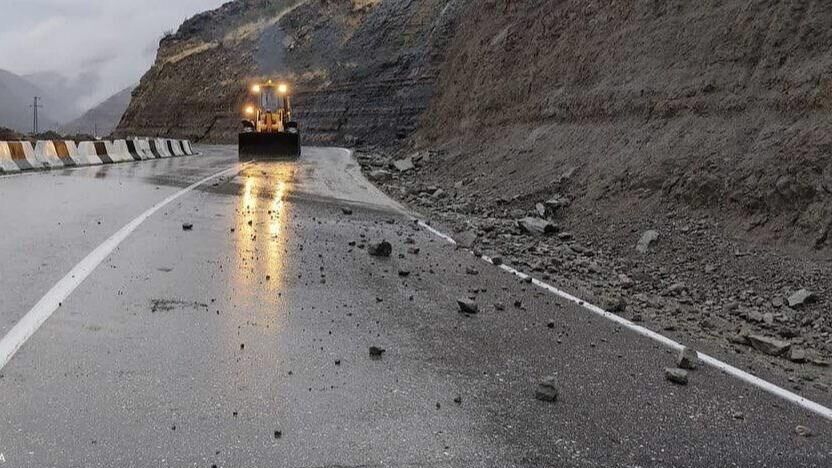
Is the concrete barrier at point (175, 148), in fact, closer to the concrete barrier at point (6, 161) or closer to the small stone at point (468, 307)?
the concrete barrier at point (6, 161)

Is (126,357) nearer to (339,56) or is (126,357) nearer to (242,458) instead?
(242,458)

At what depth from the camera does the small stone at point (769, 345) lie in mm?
5816

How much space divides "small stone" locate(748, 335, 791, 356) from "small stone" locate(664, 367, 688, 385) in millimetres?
1567

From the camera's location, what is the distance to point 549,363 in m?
4.88

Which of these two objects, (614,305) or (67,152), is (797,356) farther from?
(67,152)

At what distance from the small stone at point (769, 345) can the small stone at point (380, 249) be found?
4.20 meters

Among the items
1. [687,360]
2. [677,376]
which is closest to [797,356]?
[687,360]

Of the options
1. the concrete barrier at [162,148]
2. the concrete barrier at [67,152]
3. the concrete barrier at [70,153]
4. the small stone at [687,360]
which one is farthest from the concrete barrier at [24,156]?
the small stone at [687,360]

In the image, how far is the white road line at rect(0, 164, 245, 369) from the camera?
4422mm

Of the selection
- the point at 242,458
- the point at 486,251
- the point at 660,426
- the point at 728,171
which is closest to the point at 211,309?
the point at 242,458

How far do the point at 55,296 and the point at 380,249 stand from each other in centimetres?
383

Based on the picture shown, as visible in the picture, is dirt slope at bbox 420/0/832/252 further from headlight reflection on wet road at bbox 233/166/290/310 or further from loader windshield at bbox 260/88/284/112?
loader windshield at bbox 260/88/284/112

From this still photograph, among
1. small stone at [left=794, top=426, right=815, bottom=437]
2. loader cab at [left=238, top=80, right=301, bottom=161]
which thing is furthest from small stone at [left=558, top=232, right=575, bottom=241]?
loader cab at [left=238, top=80, right=301, bottom=161]

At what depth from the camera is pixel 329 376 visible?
434 cm
